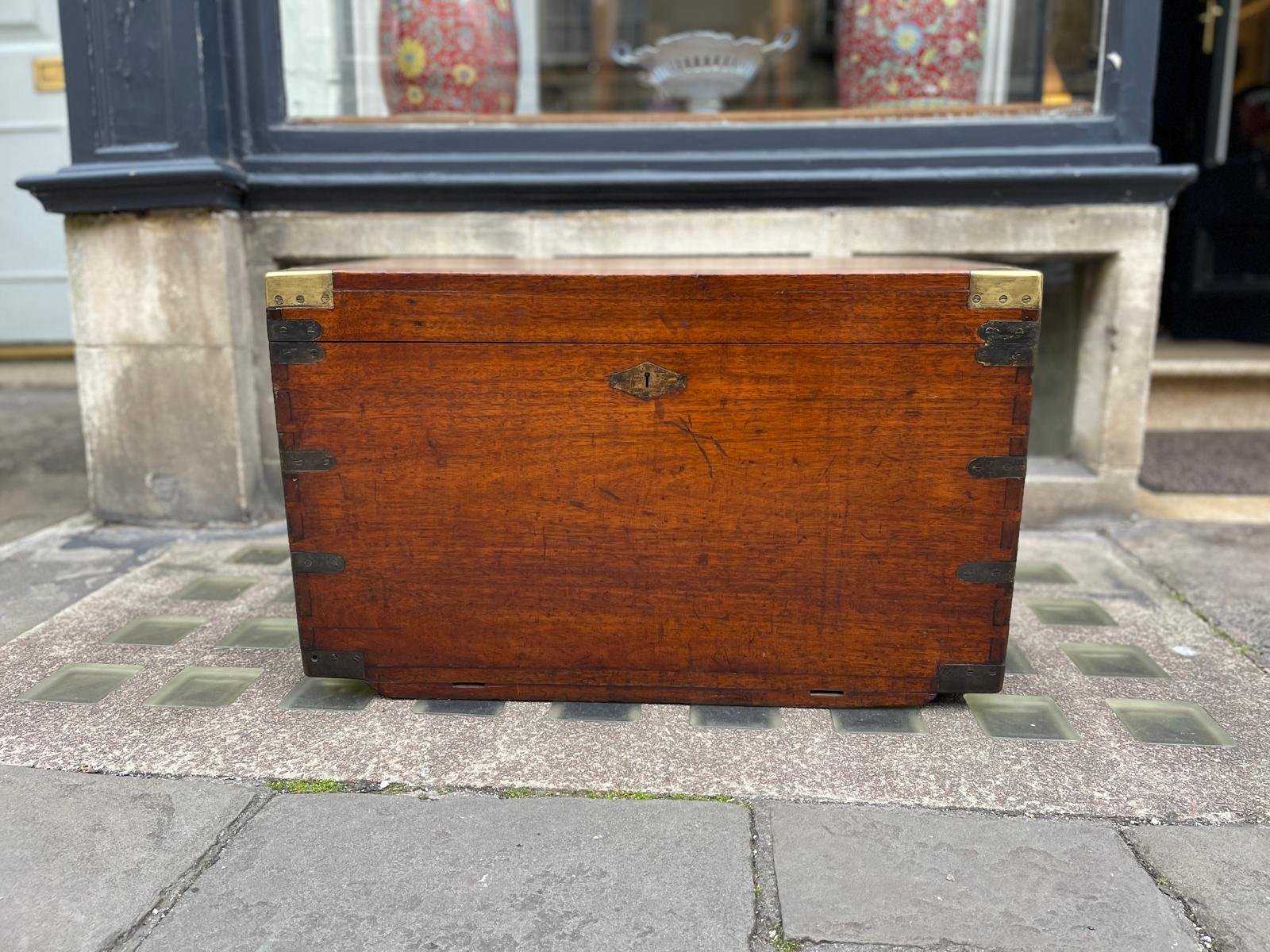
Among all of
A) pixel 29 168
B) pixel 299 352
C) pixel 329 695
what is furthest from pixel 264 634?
pixel 29 168

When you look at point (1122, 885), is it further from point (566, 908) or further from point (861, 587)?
point (566, 908)

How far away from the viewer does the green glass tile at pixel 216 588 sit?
209cm

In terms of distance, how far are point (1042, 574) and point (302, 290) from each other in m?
1.82

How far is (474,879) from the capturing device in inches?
44.6

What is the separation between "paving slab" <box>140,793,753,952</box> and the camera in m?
1.04

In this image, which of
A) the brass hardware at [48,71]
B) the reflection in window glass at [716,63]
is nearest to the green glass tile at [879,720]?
the reflection in window glass at [716,63]

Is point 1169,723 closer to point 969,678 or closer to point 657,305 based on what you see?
point 969,678

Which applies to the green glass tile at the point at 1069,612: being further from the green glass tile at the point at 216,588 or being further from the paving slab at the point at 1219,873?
the green glass tile at the point at 216,588

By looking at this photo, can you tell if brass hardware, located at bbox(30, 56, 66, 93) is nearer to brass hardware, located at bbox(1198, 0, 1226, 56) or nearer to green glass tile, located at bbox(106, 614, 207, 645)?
green glass tile, located at bbox(106, 614, 207, 645)

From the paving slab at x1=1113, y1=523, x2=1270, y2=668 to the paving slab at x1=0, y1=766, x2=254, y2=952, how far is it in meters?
1.89

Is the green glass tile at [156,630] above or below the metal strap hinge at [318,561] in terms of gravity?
below

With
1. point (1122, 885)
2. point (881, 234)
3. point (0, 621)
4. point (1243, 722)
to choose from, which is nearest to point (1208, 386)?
point (881, 234)

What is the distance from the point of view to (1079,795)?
132 centimetres

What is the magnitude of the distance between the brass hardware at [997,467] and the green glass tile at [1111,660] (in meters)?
0.50
